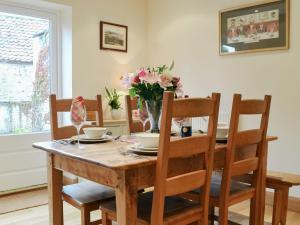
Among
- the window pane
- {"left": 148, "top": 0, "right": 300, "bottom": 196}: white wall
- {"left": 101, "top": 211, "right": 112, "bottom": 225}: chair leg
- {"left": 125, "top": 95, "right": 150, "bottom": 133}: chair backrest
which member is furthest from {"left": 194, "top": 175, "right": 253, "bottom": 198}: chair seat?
the window pane

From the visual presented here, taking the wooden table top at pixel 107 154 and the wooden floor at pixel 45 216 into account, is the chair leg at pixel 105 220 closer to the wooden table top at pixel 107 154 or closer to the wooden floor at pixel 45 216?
the wooden table top at pixel 107 154

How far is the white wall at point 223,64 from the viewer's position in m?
3.19

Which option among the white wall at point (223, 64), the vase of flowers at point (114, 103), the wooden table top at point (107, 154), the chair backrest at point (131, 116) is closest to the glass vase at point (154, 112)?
the wooden table top at point (107, 154)

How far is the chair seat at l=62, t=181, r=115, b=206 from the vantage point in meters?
1.98

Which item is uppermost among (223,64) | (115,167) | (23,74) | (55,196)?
(223,64)

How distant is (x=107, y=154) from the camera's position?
167 cm

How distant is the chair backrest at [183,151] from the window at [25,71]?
2574mm

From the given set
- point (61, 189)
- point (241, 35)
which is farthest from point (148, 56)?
point (61, 189)

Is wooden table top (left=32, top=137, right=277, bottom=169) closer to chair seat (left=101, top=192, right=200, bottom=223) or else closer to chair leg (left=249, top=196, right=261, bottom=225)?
chair seat (left=101, top=192, right=200, bottom=223)

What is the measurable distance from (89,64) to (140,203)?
8.21ft

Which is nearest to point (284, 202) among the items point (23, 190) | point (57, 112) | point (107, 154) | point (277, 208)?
point (277, 208)

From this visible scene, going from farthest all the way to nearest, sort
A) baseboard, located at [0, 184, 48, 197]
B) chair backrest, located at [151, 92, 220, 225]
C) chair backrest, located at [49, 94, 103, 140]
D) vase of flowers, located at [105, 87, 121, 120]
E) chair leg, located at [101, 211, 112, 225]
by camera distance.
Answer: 1. vase of flowers, located at [105, 87, 121, 120]
2. baseboard, located at [0, 184, 48, 197]
3. chair backrest, located at [49, 94, 103, 140]
4. chair leg, located at [101, 211, 112, 225]
5. chair backrest, located at [151, 92, 220, 225]

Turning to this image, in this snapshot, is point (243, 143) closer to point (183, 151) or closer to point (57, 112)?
point (183, 151)

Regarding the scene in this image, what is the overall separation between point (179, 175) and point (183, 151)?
17cm
